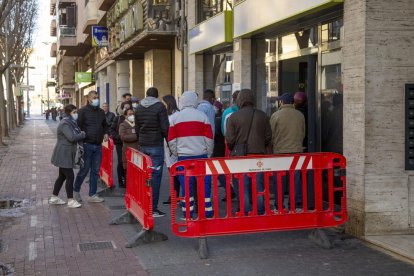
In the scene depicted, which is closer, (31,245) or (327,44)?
(31,245)

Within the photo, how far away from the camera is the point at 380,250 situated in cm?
687

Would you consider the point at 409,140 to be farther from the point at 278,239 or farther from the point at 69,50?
the point at 69,50

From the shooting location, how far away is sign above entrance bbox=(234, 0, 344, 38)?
8653 mm

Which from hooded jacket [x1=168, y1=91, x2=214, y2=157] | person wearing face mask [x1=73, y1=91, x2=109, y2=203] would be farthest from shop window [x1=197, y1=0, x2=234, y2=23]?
hooded jacket [x1=168, y1=91, x2=214, y2=157]

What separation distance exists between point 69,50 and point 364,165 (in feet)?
144

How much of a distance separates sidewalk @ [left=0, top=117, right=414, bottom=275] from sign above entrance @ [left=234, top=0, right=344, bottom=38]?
3.29 meters

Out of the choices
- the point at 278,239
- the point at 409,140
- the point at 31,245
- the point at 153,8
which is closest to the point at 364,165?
the point at 409,140

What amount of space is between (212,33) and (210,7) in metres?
1.58

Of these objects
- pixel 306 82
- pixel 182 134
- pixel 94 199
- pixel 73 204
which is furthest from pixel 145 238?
pixel 306 82

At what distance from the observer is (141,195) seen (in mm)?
7340

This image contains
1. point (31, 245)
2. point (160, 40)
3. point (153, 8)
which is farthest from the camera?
point (160, 40)

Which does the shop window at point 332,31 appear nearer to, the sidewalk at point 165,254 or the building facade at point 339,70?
the building facade at point 339,70

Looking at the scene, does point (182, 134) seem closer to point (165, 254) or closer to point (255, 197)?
point (255, 197)

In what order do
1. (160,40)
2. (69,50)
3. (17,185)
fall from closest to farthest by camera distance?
(17,185) → (160,40) → (69,50)
